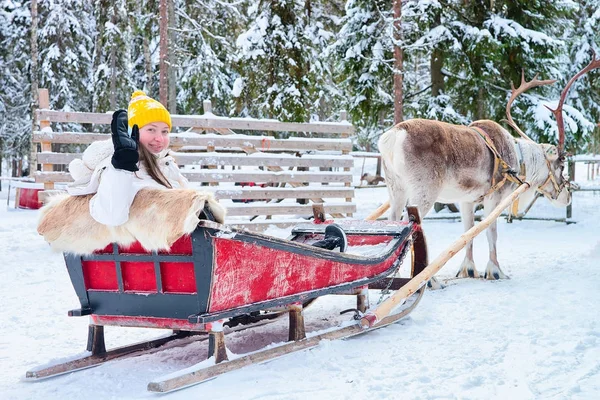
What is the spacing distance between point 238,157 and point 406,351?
7014mm

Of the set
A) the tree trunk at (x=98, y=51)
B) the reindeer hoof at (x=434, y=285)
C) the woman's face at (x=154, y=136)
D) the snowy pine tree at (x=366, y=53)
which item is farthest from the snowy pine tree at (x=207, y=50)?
the woman's face at (x=154, y=136)

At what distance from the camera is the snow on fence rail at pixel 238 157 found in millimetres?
9047

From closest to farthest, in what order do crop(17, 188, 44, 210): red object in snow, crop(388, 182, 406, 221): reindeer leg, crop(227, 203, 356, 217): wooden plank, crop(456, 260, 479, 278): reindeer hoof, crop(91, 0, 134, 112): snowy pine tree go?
crop(388, 182, 406, 221): reindeer leg → crop(456, 260, 479, 278): reindeer hoof → crop(227, 203, 356, 217): wooden plank → crop(17, 188, 44, 210): red object in snow → crop(91, 0, 134, 112): snowy pine tree

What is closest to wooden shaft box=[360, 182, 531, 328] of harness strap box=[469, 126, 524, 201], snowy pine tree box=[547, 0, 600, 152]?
harness strap box=[469, 126, 524, 201]

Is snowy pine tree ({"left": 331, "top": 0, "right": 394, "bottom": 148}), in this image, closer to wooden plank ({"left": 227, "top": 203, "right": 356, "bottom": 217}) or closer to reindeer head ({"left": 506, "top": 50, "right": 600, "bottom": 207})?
→ wooden plank ({"left": 227, "top": 203, "right": 356, "bottom": 217})

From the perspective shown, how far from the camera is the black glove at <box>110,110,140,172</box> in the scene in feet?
10.1

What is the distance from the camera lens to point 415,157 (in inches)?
254

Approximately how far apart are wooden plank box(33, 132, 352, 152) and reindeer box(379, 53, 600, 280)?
4331 millimetres

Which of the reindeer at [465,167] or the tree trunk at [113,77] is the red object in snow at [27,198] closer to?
the tree trunk at [113,77]

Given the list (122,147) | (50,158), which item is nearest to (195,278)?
(122,147)

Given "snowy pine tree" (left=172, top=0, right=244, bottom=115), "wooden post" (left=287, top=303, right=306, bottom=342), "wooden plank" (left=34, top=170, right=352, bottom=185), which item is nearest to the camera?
"wooden post" (left=287, top=303, right=306, bottom=342)

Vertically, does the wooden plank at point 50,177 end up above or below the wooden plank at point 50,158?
below

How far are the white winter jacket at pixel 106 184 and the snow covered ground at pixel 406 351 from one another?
3.15 feet

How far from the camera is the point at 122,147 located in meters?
3.09
